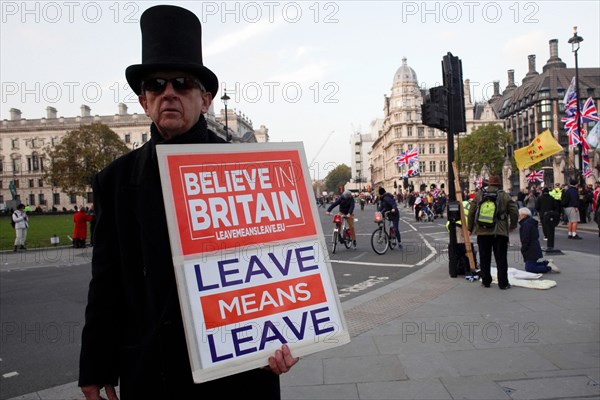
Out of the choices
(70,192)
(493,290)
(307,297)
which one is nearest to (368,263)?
(493,290)

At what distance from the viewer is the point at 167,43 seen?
1.82 meters

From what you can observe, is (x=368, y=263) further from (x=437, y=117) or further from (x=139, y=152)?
(x=139, y=152)

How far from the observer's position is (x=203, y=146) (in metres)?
1.79

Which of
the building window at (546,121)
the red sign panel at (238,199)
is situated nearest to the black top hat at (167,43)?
the red sign panel at (238,199)

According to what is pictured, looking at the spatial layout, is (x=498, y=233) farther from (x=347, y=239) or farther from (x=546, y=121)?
(x=546, y=121)

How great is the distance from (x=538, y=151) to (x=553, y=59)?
97805 mm

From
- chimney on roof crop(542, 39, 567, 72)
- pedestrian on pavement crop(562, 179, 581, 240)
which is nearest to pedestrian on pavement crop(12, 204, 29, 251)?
pedestrian on pavement crop(562, 179, 581, 240)

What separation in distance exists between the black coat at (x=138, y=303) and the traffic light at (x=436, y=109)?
743cm

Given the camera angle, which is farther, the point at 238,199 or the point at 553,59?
the point at 553,59

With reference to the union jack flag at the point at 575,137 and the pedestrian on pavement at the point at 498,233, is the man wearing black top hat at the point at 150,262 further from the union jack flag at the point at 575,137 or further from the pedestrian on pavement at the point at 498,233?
the union jack flag at the point at 575,137

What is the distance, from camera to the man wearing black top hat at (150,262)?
5.50ft

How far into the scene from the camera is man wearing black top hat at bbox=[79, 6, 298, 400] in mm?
1678

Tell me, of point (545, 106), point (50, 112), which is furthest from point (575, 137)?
point (50, 112)

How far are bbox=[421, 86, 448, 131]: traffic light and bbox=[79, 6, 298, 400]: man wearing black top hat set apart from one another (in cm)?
736
